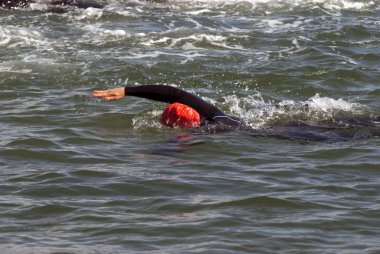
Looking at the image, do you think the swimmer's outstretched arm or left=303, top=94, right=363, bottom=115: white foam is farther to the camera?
left=303, top=94, right=363, bottom=115: white foam

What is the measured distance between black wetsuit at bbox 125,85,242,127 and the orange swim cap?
64mm

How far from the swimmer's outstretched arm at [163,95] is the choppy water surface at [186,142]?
329 millimetres

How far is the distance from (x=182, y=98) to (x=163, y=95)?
27 centimetres

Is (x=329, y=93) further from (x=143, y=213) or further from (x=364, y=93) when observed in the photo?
(x=143, y=213)

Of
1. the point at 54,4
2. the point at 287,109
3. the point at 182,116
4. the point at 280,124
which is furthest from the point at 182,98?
the point at 54,4

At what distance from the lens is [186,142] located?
36.1 ft

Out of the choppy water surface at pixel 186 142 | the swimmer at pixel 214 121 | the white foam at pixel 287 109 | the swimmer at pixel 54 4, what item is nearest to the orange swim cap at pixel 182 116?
the swimmer at pixel 214 121

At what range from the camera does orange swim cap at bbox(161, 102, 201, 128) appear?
1119 cm

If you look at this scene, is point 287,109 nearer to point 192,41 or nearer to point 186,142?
point 186,142

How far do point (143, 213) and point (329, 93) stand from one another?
6586 mm

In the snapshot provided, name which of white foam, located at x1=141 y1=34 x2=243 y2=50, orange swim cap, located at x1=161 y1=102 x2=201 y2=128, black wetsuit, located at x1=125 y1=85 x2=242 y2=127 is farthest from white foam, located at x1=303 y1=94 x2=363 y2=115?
white foam, located at x1=141 y1=34 x2=243 y2=50

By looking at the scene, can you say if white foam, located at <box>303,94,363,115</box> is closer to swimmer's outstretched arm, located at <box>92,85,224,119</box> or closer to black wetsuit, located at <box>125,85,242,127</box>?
black wetsuit, located at <box>125,85,242,127</box>

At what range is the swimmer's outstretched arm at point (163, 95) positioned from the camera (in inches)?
422

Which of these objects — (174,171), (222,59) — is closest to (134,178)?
(174,171)
